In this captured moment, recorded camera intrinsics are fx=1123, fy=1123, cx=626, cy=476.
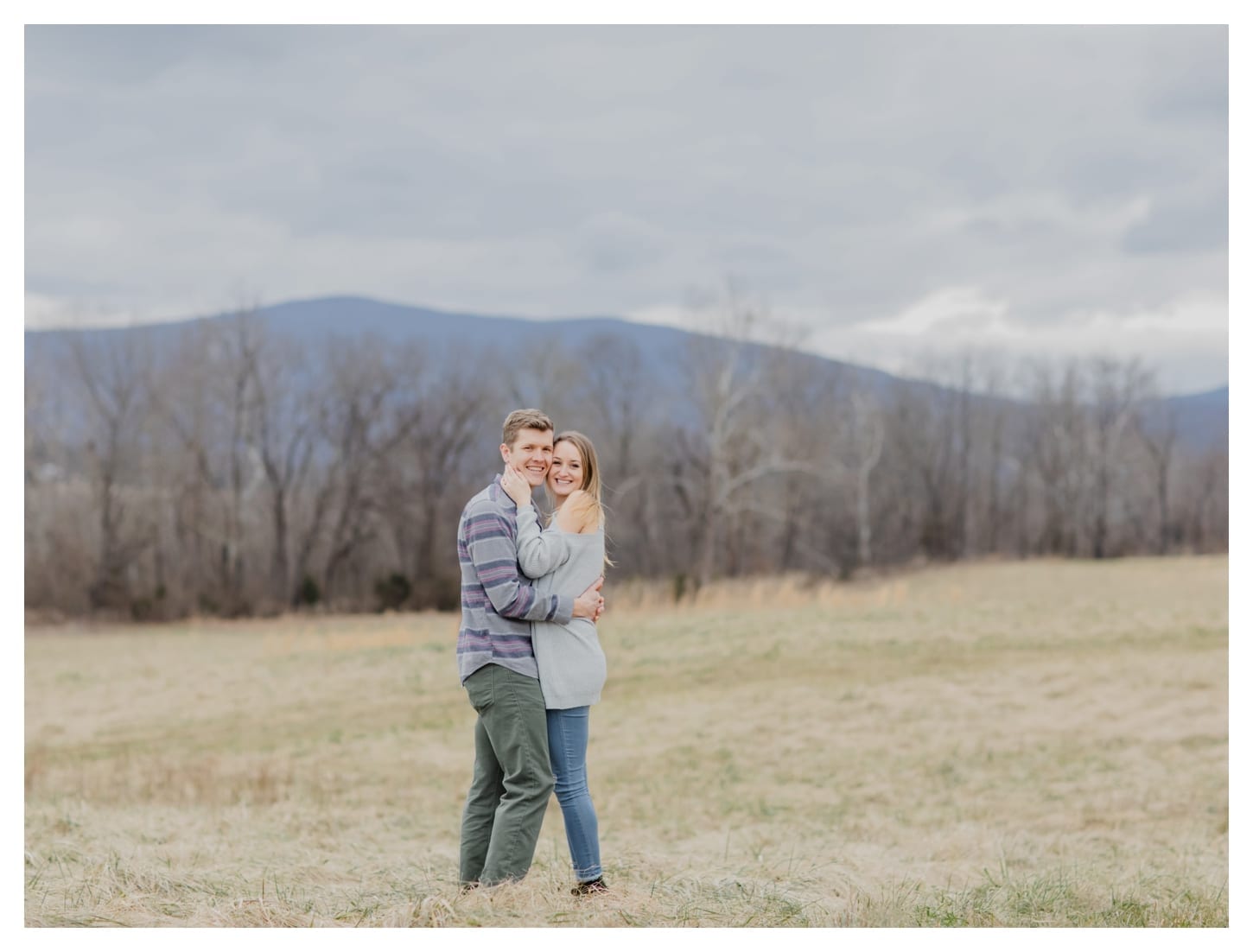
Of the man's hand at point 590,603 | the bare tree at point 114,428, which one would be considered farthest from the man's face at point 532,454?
the bare tree at point 114,428

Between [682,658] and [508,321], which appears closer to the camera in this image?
[682,658]

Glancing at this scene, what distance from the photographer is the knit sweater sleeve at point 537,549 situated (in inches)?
177

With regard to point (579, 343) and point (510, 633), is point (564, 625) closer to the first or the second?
point (510, 633)

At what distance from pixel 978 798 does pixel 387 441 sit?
37.4 metres

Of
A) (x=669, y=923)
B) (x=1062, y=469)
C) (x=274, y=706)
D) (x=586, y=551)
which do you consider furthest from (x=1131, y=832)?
(x=1062, y=469)

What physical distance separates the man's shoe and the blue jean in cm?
6

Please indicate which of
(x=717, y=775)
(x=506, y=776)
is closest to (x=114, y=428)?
(x=717, y=775)

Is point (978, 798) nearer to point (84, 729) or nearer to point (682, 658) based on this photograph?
point (682, 658)

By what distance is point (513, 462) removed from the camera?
465 cm

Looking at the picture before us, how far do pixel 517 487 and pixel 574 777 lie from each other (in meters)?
1.23

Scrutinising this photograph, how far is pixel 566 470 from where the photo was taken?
4.65m

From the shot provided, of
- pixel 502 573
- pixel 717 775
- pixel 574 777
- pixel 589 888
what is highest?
pixel 502 573

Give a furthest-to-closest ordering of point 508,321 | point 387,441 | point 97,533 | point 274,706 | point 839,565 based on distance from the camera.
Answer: point 508,321 < point 839,565 < point 387,441 < point 97,533 < point 274,706

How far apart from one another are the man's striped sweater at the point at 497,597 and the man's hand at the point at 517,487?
0.08 feet
